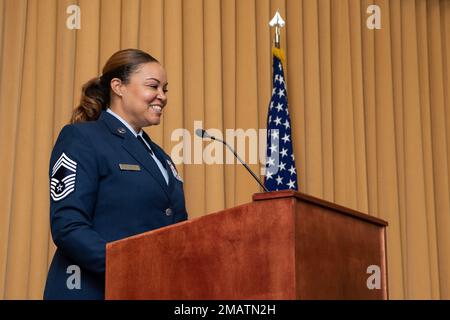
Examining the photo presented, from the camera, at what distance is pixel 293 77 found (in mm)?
4230

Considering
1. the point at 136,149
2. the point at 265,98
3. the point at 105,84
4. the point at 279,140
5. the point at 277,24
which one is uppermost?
the point at 277,24

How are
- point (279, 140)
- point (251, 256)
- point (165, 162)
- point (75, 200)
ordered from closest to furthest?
point (251, 256)
point (75, 200)
point (165, 162)
point (279, 140)

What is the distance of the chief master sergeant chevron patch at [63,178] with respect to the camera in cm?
193

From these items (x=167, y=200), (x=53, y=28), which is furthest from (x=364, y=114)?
(x=167, y=200)

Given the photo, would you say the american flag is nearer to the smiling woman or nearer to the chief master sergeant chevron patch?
the smiling woman

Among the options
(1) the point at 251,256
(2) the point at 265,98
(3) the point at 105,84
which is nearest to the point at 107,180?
(3) the point at 105,84

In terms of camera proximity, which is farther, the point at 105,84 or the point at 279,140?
the point at 279,140

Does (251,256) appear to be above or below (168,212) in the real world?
below

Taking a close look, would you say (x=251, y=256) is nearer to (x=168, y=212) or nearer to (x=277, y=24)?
(x=168, y=212)

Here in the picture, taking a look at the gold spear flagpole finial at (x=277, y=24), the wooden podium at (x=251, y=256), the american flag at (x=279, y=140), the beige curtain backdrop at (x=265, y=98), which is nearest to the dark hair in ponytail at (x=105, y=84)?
the wooden podium at (x=251, y=256)

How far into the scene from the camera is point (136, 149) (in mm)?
2152

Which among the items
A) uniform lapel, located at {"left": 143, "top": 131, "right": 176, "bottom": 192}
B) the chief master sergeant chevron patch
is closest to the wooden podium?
the chief master sergeant chevron patch

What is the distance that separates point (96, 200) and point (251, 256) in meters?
0.67

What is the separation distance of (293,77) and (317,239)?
2.81 meters
